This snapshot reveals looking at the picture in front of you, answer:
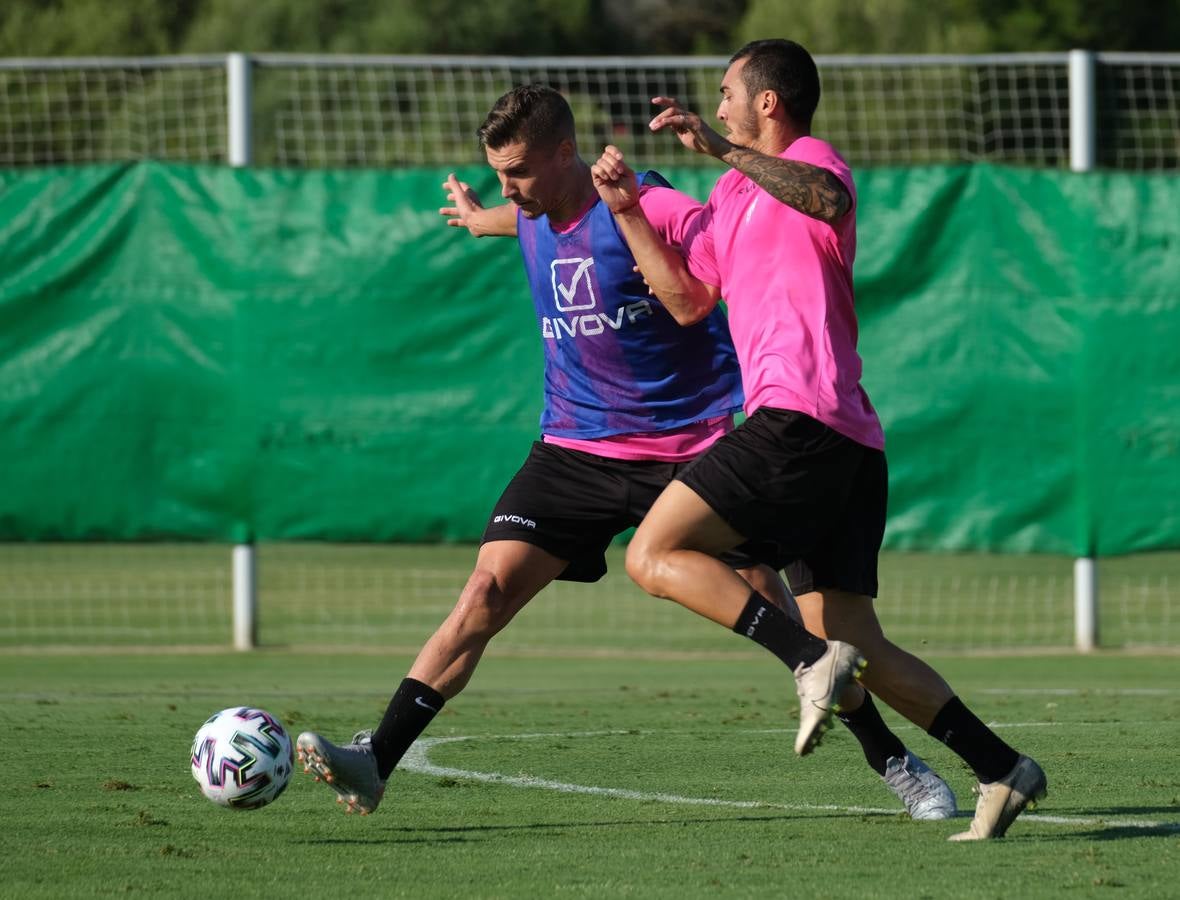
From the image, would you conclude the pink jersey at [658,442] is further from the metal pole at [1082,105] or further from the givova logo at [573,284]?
the metal pole at [1082,105]

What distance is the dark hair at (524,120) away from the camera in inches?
241

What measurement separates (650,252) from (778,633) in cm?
127

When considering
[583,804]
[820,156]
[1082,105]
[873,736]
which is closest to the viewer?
[820,156]

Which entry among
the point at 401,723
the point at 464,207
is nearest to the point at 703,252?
the point at 464,207

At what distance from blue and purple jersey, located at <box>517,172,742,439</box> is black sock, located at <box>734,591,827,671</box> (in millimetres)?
1180

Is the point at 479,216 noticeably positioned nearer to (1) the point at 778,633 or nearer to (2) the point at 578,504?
(2) the point at 578,504

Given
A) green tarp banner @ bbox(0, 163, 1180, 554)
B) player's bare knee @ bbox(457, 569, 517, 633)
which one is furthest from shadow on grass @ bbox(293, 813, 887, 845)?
green tarp banner @ bbox(0, 163, 1180, 554)

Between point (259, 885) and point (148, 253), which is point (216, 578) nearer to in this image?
point (148, 253)

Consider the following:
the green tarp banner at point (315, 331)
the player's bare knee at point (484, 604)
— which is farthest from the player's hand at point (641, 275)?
the green tarp banner at point (315, 331)

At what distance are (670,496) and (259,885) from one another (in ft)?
5.09

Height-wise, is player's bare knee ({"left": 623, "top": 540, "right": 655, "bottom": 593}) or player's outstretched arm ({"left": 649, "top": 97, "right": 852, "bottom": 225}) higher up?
player's outstretched arm ({"left": 649, "top": 97, "right": 852, "bottom": 225})

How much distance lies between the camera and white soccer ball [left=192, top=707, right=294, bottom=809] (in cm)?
572

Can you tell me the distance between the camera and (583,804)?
6.23 m

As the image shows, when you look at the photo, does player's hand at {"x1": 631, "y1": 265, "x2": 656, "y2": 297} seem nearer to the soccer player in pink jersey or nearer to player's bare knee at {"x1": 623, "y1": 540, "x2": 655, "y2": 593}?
the soccer player in pink jersey
